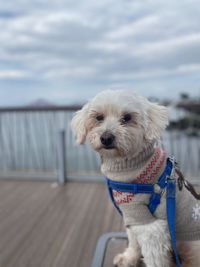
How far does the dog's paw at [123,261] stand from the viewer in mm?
2463

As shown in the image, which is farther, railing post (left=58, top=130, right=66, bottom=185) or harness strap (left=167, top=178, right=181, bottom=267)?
railing post (left=58, top=130, right=66, bottom=185)

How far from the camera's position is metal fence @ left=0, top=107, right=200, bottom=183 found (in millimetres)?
5027

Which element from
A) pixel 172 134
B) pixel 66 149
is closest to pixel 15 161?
pixel 66 149

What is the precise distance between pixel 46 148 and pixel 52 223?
6.78 feet

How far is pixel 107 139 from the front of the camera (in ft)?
6.42

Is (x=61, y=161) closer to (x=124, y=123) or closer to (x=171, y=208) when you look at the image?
(x=124, y=123)

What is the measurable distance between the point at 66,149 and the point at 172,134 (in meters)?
1.59

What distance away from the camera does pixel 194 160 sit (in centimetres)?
503

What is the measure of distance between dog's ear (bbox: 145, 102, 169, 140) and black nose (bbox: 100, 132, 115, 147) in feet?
0.68

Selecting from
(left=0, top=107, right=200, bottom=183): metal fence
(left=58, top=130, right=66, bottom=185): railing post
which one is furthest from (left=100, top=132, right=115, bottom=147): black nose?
(left=58, top=130, right=66, bottom=185): railing post

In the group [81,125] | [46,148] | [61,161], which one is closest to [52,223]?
[61,161]

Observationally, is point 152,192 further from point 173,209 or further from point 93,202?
point 93,202

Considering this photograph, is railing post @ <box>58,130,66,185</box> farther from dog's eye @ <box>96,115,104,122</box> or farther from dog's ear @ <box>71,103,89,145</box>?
dog's eye @ <box>96,115,104,122</box>

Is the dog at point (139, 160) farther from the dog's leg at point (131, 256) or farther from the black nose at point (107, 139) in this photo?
the dog's leg at point (131, 256)
